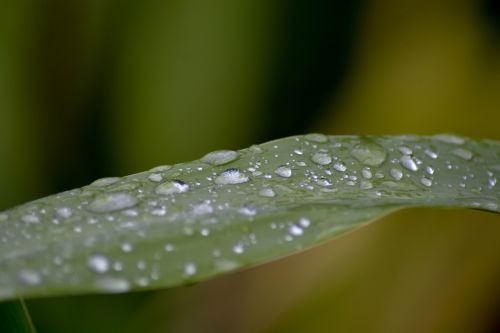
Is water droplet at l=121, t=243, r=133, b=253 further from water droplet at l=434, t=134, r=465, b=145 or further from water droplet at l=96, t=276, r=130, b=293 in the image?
water droplet at l=434, t=134, r=465, b=145

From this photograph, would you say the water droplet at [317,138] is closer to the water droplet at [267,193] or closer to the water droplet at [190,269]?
the water droplet at [267,193]

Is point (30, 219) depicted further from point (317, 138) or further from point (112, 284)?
point (317, 138)

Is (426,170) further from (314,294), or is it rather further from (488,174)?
Result: (314,294)

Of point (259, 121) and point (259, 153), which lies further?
point (259, 121)

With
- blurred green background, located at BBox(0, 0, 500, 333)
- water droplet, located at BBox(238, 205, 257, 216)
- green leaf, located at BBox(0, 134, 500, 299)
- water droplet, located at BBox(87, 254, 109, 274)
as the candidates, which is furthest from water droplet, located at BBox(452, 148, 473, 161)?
A: blurred green background, located at BBox(0, 0, 500, 333)

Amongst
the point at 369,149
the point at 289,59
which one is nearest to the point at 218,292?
the point at 289,59

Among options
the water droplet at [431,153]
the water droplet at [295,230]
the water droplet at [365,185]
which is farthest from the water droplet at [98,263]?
the water droplet at [431,153]
